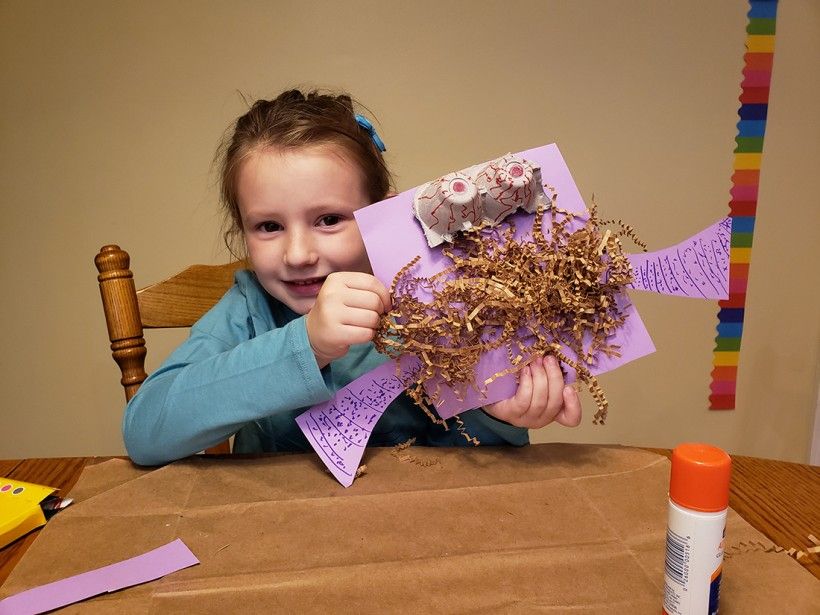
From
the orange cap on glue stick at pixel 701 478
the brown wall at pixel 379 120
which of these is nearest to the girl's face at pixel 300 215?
the orange cap on glue stick at pixel 701 478

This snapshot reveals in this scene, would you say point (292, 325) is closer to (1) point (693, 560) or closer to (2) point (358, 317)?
(2) point (358, 317)

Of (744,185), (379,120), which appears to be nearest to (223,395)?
(379,120)

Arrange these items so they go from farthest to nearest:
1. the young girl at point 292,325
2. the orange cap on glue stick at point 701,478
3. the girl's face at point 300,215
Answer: the girl's face at point 300,215 → the young girl at point 292,325 → the orange cap on glue stick at point 701,478

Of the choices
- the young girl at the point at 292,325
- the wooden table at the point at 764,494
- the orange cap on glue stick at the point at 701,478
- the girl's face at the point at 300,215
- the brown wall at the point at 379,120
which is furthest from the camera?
the brown wall at the point at 379,120

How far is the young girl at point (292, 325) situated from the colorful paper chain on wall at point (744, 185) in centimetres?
86

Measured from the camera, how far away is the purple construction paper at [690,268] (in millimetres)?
590

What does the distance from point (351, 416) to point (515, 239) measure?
25 cm

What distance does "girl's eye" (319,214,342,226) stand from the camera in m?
0.75

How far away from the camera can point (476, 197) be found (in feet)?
1.85

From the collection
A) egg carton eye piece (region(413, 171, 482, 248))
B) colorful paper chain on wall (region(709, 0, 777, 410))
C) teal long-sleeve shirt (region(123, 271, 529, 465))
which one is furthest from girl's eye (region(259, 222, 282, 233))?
colorful paper chain on wall (region(709, 0, 777, 410))

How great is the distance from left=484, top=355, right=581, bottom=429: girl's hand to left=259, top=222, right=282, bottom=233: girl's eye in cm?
35

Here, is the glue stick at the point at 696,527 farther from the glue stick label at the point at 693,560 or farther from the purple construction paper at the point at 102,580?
→ the purple construction paper at the point at 102,580

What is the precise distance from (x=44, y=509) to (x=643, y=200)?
129 cm

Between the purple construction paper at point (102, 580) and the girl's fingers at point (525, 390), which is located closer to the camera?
the purple construction paper at point (102, 580)
